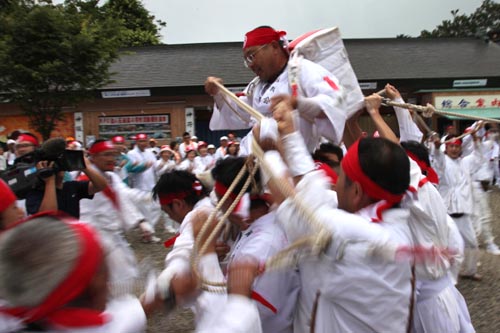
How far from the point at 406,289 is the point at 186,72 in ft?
66.9

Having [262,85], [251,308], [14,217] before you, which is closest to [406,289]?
[251,308]

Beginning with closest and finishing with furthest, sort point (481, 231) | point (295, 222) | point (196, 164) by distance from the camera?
point (295, 222)
point (481, 231)
point (196, 164)

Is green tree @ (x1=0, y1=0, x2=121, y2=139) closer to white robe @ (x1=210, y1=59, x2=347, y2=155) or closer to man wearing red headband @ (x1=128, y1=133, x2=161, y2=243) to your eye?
man wearing red headband @ (x1=128, y1=133, x2=161, y2=243)


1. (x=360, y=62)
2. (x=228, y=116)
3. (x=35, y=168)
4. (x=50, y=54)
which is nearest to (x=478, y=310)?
(x=228, y=116)

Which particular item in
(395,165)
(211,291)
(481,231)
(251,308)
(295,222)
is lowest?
(481,231)

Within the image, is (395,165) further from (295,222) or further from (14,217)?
(14,217)

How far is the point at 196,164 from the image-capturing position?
35.0 feet

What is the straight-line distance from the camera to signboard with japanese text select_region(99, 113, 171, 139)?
61.7ft

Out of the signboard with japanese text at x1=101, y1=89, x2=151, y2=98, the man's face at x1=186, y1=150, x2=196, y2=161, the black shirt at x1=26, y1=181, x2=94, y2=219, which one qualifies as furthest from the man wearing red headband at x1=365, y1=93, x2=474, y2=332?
the signboard with japanese text at x1=101, y1=89, x2=151, y2=98

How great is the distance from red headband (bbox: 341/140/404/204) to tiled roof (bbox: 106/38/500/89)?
57.4ft

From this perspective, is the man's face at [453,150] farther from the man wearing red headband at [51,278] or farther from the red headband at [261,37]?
the man wearing red headband at [51,278]

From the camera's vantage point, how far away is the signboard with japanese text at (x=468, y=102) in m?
19.6

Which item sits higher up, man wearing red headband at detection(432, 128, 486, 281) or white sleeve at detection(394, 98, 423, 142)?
white sleeve at detection(394, 98, 423, 142)

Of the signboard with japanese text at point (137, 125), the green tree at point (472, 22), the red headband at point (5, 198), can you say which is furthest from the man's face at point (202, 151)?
the green tree at point (472, 22)
